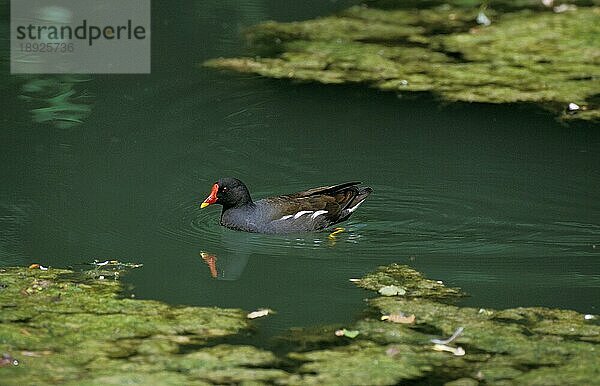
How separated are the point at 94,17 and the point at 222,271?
221 inches

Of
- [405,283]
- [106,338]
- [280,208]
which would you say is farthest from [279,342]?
[280,208]

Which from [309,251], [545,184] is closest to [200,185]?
[309,251]

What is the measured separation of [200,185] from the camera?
8125 mm

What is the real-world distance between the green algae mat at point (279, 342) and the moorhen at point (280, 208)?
1.36 m

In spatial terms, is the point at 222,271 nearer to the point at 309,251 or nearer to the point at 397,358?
the point at 309,251

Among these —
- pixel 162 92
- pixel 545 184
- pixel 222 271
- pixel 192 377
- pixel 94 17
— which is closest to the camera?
pixel 192 377

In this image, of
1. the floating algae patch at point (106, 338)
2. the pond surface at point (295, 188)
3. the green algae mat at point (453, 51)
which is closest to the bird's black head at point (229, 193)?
the pond surface at point (295, 188)

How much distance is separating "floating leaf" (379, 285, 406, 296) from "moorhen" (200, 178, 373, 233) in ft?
4.42

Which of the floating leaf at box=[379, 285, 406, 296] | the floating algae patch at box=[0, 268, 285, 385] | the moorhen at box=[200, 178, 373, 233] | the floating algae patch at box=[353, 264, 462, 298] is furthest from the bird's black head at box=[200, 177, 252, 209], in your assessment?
the floating leaf at box=[379, 285, 406, 296]

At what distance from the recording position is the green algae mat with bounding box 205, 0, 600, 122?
31.7 feet

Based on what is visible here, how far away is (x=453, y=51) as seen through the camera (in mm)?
10680

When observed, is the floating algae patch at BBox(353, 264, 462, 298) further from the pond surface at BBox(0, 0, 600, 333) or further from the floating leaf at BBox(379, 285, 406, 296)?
the pond surface at BBox(0, 0, 600, 333)

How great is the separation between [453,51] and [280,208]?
12.8 feet

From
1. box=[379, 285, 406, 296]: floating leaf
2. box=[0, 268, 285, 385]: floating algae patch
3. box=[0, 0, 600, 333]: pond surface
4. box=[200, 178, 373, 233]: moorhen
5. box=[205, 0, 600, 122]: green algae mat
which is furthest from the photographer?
box=[205, 0, 600, 122]: green algae mat
